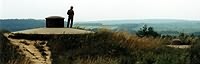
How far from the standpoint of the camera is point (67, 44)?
15719 mm

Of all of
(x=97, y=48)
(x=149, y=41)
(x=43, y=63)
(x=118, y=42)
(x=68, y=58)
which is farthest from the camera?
(x=149, y=41)

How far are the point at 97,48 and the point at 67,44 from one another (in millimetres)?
1024

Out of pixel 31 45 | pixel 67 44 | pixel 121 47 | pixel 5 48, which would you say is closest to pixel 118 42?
pixel 121 47

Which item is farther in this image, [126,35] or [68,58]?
[126,35]

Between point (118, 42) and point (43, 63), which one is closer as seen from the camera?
point (43, 63)

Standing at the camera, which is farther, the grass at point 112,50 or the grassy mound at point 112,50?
the grassy mound at point 112,50

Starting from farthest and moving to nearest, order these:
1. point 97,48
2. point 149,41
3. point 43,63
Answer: point 149,41
point 97,48
point 43,63

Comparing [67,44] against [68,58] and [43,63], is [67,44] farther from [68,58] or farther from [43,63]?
[43,63]

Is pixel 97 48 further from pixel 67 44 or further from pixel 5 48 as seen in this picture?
pixel 5 48

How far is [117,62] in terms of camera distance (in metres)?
12.6

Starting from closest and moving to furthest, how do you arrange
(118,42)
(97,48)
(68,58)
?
1. (68,58)
2. (97,48)
3. (118,42)

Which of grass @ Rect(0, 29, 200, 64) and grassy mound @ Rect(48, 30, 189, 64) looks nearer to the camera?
grass @ Rect(0, 29, 200, 64)

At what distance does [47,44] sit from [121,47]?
226 centimetres

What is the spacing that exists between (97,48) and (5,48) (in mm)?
2909
